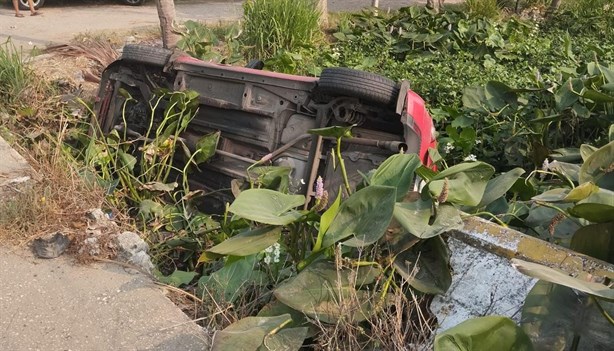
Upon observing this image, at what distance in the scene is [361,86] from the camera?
421 centimetres

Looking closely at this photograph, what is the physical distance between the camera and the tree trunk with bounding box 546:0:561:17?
434 inches

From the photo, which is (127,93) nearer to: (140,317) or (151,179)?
(151,179)

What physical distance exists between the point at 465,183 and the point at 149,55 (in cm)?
324

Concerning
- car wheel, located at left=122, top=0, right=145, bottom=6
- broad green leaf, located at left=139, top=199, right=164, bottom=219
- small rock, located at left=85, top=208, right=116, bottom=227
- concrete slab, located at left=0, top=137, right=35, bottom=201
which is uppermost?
small rock, located at left=85, top=208, right=116, bottom=227

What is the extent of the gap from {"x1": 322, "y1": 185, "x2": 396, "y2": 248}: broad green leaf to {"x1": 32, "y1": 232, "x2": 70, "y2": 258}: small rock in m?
1.59

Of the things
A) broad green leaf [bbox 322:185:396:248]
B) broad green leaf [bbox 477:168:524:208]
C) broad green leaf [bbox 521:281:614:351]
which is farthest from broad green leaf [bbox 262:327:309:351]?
broad green leaf [bbox 477:168:524:208]

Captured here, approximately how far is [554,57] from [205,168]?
497 centimetres

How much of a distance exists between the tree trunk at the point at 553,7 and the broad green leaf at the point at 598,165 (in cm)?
899

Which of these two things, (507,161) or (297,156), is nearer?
(297,156)

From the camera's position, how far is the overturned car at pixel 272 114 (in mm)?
4297

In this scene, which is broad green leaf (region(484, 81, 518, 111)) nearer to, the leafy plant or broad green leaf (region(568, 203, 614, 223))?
the leafy plant

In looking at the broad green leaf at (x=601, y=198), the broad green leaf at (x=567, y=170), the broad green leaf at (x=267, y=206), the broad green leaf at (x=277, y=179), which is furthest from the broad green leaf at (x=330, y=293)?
the broad green leaf at (x=567, y=170)

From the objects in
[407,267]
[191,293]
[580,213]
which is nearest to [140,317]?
Result: [191,293]

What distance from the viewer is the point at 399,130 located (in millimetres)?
4422
